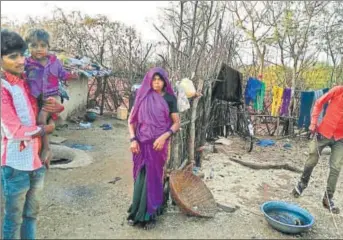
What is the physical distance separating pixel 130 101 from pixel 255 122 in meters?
3.85

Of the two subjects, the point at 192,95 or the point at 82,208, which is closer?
the point at 82,208

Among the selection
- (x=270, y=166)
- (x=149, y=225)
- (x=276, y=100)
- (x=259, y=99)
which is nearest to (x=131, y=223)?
(x=149, y=225)

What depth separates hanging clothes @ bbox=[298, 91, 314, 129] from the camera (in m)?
7.54

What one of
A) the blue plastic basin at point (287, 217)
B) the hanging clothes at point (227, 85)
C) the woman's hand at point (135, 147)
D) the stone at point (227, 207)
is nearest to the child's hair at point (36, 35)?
the woman's hand at point (135, 147)

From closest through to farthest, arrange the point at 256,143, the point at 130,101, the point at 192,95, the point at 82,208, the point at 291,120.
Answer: the point at 82,208 < the point at 192,95 < the point at 256,143 < the point at 291,120 < the point at 130,101

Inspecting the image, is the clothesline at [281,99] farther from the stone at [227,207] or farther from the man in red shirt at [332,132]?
the stone at [227,207]

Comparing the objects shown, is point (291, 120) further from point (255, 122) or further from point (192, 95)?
point (192, 95)

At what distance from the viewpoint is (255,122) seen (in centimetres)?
936

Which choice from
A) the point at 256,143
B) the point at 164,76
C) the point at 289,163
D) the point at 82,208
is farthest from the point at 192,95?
the point at 256,143

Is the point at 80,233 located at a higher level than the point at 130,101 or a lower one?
lower

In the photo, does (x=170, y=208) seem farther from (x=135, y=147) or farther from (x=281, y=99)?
(x=281, y=99)

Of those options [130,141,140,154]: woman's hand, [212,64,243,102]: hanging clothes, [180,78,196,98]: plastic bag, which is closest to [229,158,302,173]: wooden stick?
[212,64,243,102]: hanging clothes

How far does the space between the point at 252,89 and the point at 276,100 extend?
1.05 meters

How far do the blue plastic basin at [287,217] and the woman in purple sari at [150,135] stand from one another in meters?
1.30
